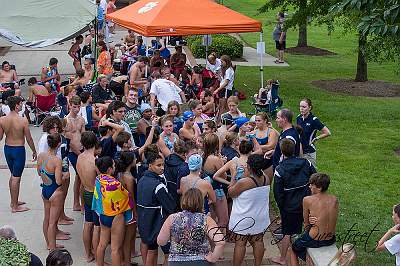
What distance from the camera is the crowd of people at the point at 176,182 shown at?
6.73 meters

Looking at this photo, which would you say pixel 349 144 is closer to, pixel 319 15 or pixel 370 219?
pixel 370 219

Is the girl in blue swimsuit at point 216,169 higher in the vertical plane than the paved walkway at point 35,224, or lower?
higher

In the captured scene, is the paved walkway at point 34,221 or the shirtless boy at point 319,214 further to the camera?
the paved walkway at point 34,221

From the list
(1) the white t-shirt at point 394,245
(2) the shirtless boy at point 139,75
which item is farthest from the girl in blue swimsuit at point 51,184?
(2) the shirtless boy at point 139,75

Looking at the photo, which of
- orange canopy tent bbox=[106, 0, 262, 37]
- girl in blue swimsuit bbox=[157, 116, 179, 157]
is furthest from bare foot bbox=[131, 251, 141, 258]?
orange canopy tent bbox=[106, 0, 262, 37]

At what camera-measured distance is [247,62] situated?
2461cm

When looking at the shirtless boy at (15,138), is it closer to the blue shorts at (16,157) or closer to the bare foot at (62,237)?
the blue shorts at (16,157)

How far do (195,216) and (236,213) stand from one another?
1687mm

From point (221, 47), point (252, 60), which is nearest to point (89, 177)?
point (221, 47)

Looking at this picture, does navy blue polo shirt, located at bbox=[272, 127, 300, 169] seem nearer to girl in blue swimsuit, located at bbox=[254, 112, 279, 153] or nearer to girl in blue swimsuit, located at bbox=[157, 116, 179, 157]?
girl in blue swimsuit, located at bbox=[254, 112, 279, 153]

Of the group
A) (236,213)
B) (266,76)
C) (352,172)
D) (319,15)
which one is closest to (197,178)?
(236,213)

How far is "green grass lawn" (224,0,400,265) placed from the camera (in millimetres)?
9539

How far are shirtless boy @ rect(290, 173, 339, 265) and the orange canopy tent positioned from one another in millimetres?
7217

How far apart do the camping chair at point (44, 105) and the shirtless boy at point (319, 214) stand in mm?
8815
